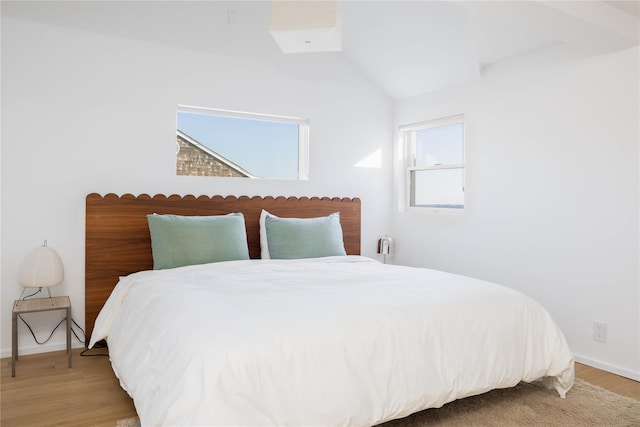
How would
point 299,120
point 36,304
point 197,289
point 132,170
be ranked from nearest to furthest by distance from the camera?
point 197,289 < point 36,304 < point 132,170 < point 299,120

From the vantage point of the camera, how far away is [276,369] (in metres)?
1.67

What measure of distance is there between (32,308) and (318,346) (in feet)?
6.68

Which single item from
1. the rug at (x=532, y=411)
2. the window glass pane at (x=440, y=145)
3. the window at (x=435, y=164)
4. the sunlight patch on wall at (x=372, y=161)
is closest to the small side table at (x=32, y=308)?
the rug at (x=532, y=411)

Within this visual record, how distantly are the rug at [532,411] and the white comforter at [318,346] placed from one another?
13cm

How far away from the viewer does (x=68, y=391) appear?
99.3 inches

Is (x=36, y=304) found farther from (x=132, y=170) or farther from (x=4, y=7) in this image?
(x=4, y=7)

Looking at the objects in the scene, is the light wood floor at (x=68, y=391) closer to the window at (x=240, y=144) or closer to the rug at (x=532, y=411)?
the rug at (x=532, y=411)

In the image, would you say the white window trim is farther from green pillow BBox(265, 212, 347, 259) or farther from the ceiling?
green pillow BBox(265, 212, 347, 259)

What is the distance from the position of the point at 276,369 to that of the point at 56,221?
234cm

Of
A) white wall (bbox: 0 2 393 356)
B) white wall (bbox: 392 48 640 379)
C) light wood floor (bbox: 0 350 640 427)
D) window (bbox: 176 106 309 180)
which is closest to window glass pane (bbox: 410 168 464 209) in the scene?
white wall (bbox: 392 48 640 379)

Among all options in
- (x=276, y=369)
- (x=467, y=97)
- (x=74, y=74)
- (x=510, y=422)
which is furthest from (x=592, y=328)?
(x=74, y=74)

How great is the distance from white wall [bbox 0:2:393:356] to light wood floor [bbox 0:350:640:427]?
34 centimetres

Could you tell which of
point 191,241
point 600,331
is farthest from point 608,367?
point 191,241

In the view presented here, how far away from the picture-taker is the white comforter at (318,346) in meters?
1.61
